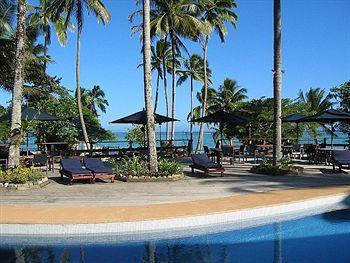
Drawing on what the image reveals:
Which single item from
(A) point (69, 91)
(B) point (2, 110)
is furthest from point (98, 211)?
(B) point (2, 110)

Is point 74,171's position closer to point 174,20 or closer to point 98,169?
point 98,169

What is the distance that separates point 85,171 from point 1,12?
9234 millimetres

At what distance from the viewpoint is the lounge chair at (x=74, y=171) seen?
1195cm

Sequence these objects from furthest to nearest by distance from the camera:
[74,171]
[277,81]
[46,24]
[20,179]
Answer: [46,24] < [277,81] < [74,171] < [20,179]

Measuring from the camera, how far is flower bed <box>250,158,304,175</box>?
14.1 m

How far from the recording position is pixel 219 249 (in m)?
6.88

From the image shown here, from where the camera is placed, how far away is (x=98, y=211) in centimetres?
824

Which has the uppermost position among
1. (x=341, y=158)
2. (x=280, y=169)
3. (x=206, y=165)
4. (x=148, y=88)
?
(x=148, y=88)

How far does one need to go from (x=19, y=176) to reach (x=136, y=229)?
5.01 metres

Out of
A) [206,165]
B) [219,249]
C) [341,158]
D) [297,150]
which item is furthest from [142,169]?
[297,150]

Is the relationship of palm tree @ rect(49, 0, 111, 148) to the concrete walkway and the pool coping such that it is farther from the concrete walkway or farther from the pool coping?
the pool coping

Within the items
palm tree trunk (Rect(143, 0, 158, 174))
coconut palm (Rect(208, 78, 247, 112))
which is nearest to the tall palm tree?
coconut palm (Rect(208, 78, 247, 112))

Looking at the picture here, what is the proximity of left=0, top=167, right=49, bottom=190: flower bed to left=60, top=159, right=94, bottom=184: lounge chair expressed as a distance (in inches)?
35.9

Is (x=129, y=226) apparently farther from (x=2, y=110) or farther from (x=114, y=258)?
(x=2, y=110)
